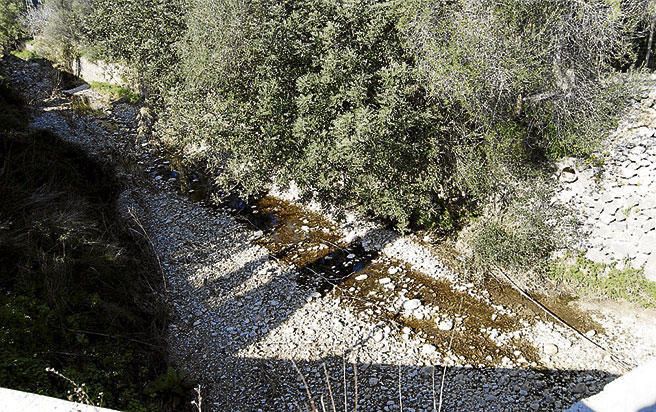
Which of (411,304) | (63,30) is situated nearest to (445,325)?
(411,304)

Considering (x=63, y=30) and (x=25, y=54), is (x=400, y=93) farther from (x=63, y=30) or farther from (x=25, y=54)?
(x=25, y=54)

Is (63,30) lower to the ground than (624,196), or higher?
higher

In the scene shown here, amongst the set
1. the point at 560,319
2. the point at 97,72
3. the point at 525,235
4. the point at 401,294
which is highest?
the point at 97,72

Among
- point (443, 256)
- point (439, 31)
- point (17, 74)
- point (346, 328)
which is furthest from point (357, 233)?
point (17, 74)

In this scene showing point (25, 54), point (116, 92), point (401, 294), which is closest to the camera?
point (401, 294)

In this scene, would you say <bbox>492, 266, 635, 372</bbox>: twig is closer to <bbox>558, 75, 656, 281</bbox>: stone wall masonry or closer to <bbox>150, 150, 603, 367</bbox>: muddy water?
<bbox>150, 150, 603, 367</bbox>: muddy water

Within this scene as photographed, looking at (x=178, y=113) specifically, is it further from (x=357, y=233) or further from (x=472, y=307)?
(x=472, y=307)
